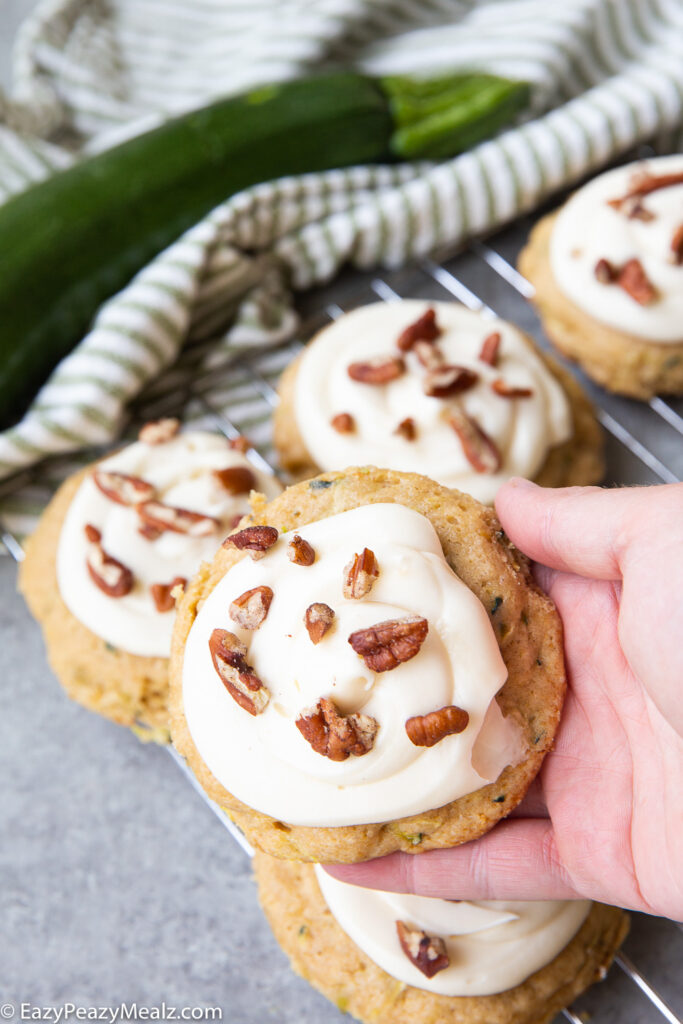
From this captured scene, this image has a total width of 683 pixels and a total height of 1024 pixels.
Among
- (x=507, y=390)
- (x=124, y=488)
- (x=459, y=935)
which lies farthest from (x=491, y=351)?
(x=459, y=935)

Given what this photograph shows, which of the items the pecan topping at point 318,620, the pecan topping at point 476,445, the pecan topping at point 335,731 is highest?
the pecan topping at point 318,620

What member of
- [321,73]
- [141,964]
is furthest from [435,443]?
[321,73]

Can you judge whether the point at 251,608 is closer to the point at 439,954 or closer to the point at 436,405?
the point at 439,954

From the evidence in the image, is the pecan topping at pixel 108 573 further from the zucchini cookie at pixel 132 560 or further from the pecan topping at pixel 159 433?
the pecan topping at pixel 159 433

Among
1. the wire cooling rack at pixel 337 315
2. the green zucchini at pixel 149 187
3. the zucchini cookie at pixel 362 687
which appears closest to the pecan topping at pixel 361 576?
the zucchini cookie at pixel 362 687

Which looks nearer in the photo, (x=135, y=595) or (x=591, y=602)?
(x=591, y=602)

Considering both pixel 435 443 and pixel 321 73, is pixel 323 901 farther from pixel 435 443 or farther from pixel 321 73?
pixel 321 73

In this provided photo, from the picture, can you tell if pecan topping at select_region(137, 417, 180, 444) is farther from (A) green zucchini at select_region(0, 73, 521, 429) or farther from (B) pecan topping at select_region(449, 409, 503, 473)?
(B) pecan topping at select_region(449, 409, 503, 473)
